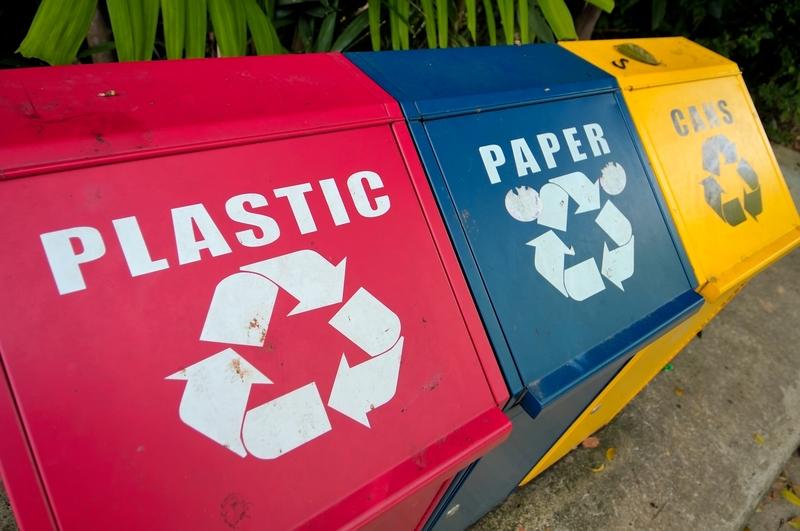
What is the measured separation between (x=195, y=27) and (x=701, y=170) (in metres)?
1.40

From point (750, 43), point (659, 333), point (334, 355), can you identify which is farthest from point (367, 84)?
point (750, 43)

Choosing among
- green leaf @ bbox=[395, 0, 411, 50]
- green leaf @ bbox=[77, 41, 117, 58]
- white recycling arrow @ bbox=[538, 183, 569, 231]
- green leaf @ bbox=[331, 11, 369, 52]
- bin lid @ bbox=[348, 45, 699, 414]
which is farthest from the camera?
green leaf @ bbox=[331, 11, 369, 52]

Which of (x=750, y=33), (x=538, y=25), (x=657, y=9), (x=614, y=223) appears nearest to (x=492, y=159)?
(x=614, y=223)

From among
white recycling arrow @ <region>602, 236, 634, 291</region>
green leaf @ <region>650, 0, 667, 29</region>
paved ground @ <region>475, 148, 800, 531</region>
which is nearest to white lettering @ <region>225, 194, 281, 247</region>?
white recycling arrow @ <region>602, 236, 634, 291</region>

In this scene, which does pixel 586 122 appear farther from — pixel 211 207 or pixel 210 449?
pixel 210 449

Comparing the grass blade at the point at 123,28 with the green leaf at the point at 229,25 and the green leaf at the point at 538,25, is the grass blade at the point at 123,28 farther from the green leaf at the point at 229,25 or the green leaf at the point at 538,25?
the green leaf at the point at 538,25

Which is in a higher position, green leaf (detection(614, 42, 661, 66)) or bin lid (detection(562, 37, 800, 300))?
green leaf (detection(614, 42, 661, 66))

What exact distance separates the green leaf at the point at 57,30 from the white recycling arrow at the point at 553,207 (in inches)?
38.5

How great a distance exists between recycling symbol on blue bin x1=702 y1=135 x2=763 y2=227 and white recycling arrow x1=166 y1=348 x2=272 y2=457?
1367 millimetres

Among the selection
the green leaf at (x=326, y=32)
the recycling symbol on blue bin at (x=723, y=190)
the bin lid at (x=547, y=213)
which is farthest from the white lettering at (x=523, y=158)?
the green leaf at (x=326, y=32)

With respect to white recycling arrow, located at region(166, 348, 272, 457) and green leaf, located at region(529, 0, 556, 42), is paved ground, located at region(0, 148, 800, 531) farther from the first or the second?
green leaf, located at region(529, 0, 556, 42)

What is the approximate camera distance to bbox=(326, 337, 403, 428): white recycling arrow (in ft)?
2.55

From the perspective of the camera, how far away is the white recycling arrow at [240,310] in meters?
0.71

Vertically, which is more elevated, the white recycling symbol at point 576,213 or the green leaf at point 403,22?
the green leaf at point 403,22
